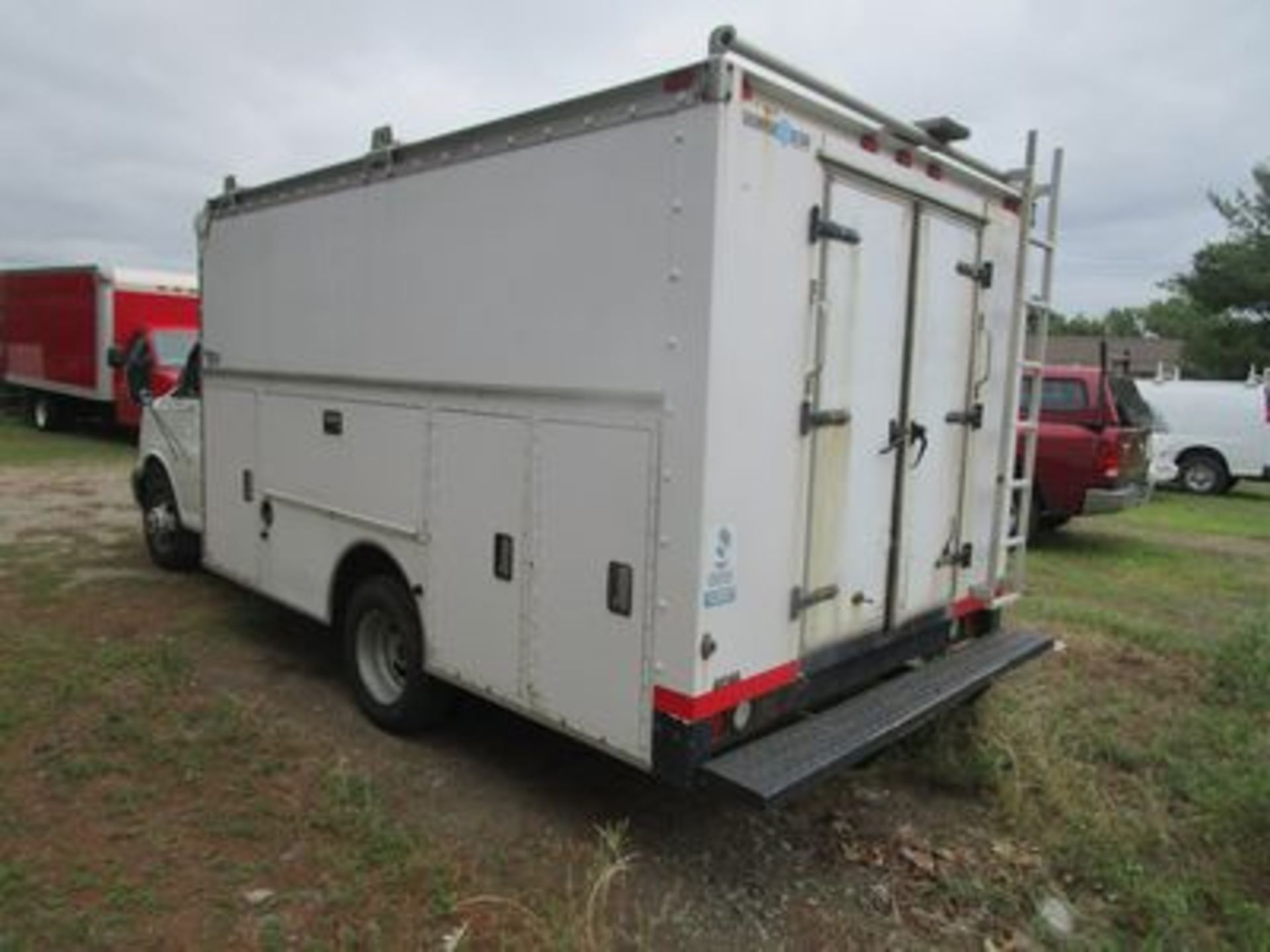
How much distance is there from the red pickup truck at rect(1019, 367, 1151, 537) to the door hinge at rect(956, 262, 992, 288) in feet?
18.7

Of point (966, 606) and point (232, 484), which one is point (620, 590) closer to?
point (966, 606)

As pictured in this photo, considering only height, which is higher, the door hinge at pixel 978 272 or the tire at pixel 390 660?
the door hinge at pixel 978 272

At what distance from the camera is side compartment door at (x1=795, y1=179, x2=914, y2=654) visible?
363cm

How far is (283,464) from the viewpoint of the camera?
5.34 metres

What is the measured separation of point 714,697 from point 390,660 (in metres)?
2.20

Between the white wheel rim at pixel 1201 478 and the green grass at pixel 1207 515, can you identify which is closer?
the green grass at pixel 1207 515

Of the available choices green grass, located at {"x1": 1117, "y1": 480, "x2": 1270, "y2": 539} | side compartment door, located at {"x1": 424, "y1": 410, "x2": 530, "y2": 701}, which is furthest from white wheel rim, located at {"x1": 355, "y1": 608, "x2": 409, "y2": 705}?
green grass, located at {"x1": 1117, "y1": 480, "x2": 1270, "y2": 539}

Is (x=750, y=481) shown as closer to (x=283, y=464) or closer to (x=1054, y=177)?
(x=1054, y=177)

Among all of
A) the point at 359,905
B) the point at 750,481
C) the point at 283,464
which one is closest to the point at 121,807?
the point at 359,905

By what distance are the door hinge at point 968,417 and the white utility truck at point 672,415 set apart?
0.12 feet

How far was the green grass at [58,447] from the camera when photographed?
15.1 m

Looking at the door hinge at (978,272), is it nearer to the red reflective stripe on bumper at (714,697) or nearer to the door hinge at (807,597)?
the door hinge at (807,597)

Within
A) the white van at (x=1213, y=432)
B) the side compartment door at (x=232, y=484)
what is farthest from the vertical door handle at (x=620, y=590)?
the white van at (x=1213, y=432)

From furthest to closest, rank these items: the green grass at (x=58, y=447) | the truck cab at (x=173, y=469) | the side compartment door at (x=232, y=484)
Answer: the green grass at (x=58, y=447) < the truck cab at (x=173, y=469) < the side compartment door at (x=232, y=484)
